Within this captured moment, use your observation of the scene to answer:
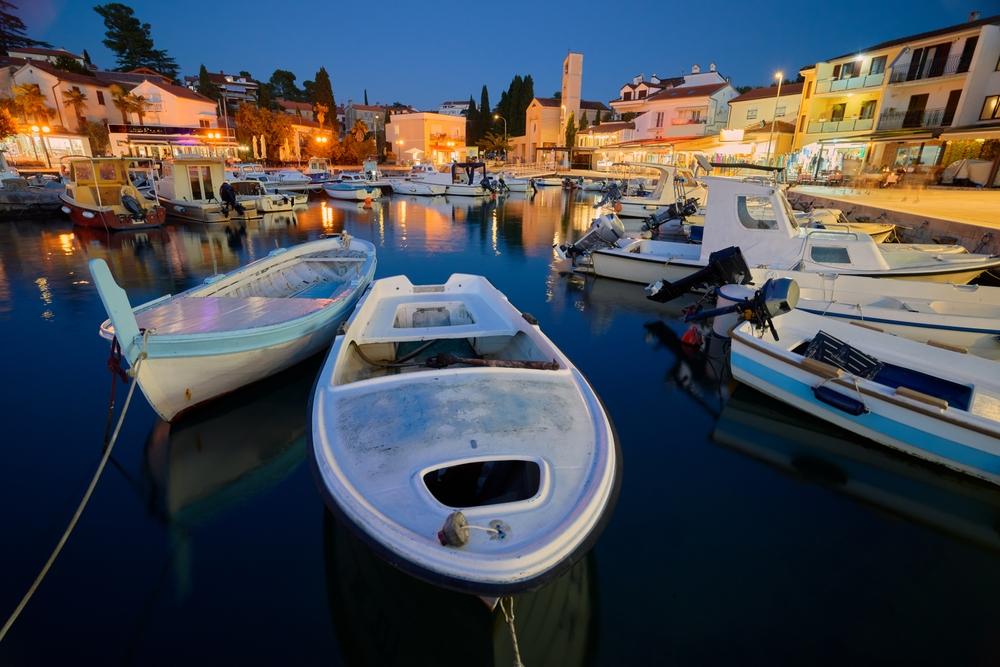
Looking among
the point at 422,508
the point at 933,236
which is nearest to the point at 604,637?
the point at 422,508

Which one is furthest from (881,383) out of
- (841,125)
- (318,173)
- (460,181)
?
(318,173)

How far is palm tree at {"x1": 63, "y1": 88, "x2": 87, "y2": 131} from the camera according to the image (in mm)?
42750

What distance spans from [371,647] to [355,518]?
1.45 m

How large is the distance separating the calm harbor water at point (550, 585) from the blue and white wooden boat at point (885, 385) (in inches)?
15.9

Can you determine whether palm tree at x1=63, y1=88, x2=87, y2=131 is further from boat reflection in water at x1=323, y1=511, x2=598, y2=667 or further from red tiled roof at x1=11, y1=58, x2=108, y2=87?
boat reflection in water at x1=323, y1=511, x2=598, y2=667

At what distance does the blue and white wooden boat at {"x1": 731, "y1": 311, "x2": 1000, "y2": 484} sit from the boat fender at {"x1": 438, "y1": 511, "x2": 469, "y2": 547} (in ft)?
17.2

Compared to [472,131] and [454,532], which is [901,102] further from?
[472,131]

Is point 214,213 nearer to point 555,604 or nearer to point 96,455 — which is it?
point 96,455

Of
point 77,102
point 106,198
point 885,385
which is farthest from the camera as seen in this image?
point 77,102

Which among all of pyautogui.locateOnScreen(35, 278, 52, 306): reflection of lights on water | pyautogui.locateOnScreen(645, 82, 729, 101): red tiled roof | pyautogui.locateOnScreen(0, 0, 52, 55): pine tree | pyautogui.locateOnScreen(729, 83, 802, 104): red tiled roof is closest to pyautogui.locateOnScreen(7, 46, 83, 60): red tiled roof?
pyautogui.locateOnScreen(0, 0, 52, 55): pine tree

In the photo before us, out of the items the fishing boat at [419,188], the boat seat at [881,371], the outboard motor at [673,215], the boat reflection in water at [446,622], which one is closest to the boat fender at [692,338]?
the boat seat at [881,371]

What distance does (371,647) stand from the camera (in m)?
3.72

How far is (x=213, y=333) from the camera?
6.01m

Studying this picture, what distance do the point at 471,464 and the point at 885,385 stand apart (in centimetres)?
572
